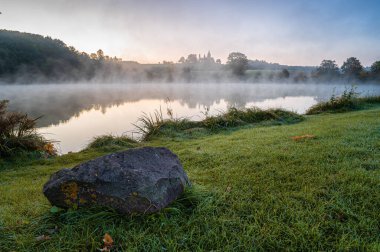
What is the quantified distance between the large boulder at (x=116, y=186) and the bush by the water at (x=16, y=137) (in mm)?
3992

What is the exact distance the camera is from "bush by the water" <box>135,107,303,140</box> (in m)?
8.21

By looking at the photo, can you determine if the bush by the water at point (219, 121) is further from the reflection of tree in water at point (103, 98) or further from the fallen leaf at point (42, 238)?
the fallen leaf at point (42, 238)

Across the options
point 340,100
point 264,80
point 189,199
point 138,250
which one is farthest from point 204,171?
point 264,80

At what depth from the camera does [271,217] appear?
2182 mm

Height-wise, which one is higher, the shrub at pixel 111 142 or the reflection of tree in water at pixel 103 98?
the reflection of tree in water at pixel 103 98

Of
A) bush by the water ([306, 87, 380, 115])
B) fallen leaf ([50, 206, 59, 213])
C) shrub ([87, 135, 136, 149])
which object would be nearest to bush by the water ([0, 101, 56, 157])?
shrub ([87, 135, 136, 149])

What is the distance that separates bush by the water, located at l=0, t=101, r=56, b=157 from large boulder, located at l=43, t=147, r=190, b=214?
13.1 ft

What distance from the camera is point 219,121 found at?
857cm

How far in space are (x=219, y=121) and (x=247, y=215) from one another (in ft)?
21.1

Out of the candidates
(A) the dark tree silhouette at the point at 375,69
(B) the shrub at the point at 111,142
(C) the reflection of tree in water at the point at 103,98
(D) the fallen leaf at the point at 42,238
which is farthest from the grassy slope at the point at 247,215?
(A) the dark tree silhouette at the point at 375,69

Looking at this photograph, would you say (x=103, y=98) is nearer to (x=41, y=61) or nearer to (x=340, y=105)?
(x=340, y=105)

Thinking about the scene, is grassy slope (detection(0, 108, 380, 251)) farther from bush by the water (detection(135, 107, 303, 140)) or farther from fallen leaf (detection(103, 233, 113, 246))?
bush by the water (detection(135, 107, 303, 140))

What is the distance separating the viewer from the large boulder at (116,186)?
7.23 feet

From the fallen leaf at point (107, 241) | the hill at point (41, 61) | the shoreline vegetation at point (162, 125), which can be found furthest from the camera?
the hill at point (41, 61)
